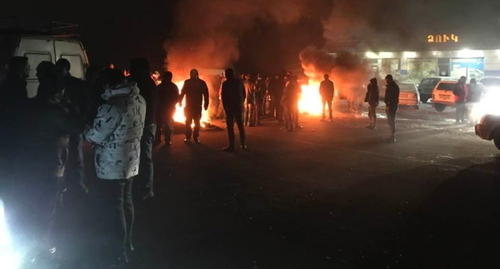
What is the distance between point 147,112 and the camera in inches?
243

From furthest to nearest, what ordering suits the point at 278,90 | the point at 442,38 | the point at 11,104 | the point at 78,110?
the point at 442,38, the point at 278,90, the point at 78,110, the point at 11,104

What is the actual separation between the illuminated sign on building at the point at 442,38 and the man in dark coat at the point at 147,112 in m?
32.2

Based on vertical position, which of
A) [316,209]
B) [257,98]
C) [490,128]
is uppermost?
[257,98]

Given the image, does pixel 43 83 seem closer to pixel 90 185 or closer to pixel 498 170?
pixel 90 185

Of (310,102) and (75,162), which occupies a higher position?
(310,102)

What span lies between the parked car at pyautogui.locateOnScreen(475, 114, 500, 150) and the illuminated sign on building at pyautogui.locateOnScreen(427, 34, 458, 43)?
26230mm

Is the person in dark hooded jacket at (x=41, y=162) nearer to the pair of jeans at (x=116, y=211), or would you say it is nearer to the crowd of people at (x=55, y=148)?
the crowd of people at (x=55, y=148)

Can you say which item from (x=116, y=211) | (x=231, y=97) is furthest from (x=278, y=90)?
(x=116, y=211)

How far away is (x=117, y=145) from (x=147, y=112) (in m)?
2.10

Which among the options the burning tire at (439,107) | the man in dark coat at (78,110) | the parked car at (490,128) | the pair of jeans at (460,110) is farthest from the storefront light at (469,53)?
the man in dark coat at (78,110)

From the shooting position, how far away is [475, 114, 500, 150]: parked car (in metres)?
10.1

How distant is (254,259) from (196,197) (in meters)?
2.17

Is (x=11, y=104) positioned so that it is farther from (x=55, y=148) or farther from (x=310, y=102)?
(x=310, y=102)

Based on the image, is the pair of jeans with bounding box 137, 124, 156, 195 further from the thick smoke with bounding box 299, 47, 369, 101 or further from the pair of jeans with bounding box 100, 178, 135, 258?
the thick smoke with bounding box 299, 47, 369, 101
